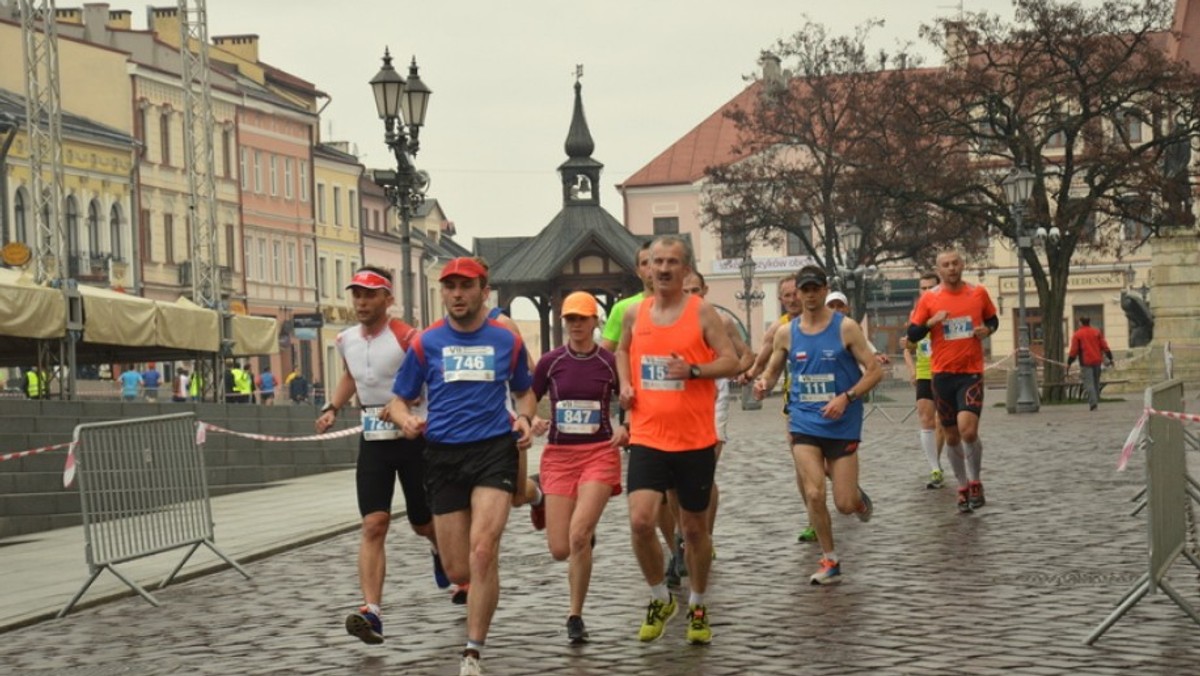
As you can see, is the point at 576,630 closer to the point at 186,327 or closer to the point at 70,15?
the point at 186,327

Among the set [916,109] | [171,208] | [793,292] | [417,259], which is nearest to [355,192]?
[417,259]

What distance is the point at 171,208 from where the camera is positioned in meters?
75.5

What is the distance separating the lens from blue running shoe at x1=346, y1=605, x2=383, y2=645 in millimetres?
10664

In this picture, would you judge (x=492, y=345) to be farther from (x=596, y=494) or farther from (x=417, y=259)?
(x=417, y=259)

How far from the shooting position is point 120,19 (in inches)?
3194

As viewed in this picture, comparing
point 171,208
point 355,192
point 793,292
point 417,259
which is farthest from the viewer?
point 417,259

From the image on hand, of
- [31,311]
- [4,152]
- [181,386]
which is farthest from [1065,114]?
[31,311]

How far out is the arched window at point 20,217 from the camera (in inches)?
2430

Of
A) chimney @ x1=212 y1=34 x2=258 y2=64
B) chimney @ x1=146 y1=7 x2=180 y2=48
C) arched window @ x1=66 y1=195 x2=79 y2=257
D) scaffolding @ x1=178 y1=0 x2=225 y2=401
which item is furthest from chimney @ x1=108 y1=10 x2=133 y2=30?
scaffolding @ x1=178 y1=0 x2=225 y2=401

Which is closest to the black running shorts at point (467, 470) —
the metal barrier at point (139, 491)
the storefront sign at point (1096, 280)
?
the metal barrier at point (139, 491)

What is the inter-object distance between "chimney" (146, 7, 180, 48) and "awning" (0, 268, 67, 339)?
59480 mm

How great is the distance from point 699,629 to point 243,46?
82290 mm

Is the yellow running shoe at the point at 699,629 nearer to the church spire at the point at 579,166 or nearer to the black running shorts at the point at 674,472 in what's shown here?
the black running shorts at the point at 674,472

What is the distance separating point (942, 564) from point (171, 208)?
64.0 meters
